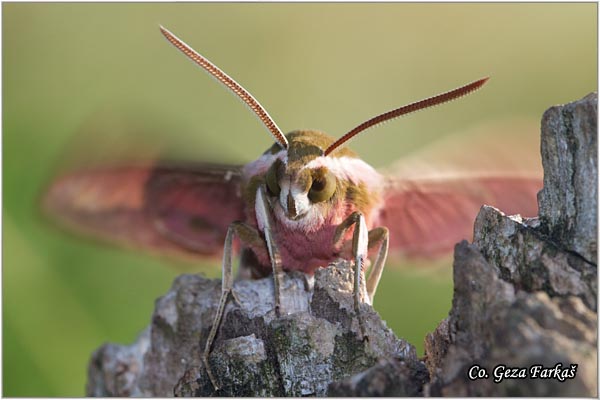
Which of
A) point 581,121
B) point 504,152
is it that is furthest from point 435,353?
point 504,152

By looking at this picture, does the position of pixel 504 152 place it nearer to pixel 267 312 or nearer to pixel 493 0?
pixel 267 312

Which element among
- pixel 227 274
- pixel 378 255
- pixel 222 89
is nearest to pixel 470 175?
pixel 378 255

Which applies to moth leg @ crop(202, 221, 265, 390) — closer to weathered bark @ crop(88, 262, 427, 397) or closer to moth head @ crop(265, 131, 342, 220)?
weathered bark @ crop(88, 262, 427, 397)

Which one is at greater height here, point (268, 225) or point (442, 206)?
point (442, 206)

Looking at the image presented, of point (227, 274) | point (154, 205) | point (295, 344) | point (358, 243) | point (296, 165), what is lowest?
point (295, 344)

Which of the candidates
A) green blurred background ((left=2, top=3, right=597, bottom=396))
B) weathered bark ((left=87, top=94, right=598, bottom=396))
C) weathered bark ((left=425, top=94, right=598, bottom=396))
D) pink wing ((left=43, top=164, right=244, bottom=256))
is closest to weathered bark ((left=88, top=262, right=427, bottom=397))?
weathered bark ((left=87, top=94, right=598, bottom=396))

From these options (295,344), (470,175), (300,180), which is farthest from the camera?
(470,175)

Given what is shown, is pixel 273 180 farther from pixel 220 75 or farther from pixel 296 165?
pixel 220 75
